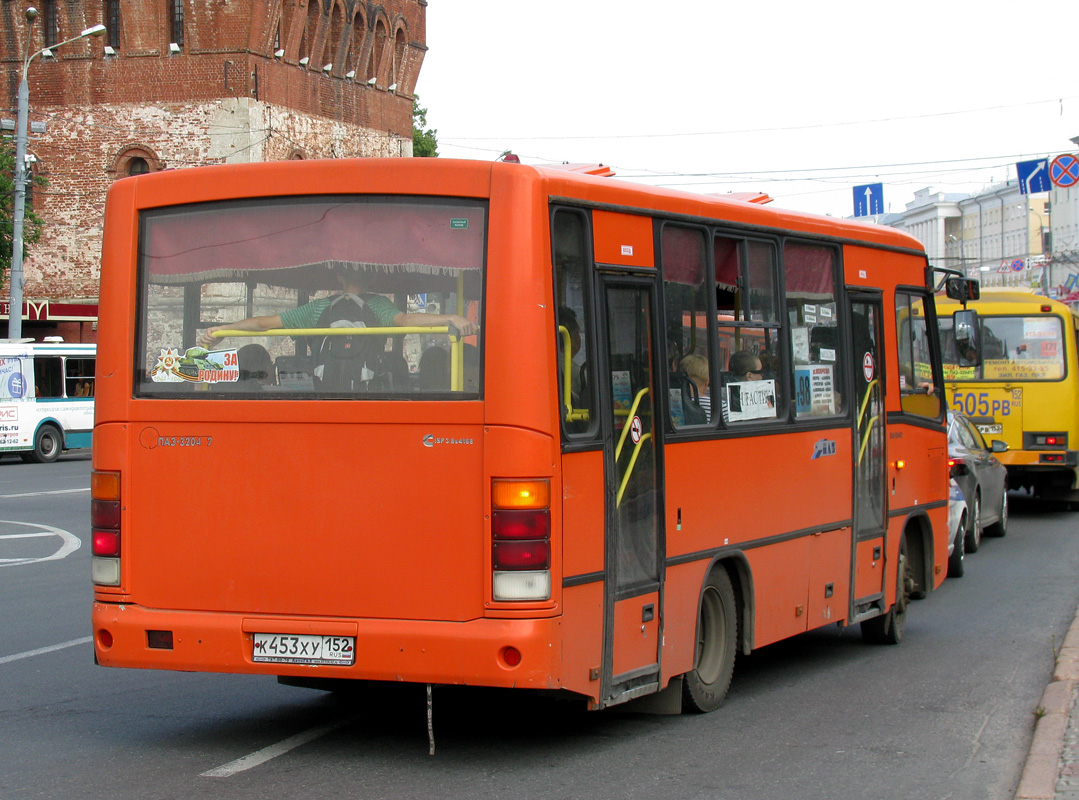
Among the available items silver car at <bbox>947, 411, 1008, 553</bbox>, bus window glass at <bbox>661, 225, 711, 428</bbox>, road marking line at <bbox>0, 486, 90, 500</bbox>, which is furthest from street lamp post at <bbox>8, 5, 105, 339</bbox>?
bus window glass at <bbox>661, 225, 711, 428</bbox>

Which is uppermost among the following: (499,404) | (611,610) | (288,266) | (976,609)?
(288,266)

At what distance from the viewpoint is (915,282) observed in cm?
1050

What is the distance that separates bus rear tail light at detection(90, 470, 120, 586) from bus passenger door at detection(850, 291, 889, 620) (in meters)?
4.75

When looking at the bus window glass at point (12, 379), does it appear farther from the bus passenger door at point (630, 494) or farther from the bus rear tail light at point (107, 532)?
the bus passenger door at point (630, 494)

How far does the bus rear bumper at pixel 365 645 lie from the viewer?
5.81 metres

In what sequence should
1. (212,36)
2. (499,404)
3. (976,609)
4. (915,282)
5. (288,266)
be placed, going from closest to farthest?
(499,404) < (288,266) < (915,282) < (976,609) < (212,36)

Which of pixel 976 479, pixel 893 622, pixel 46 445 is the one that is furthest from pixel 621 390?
pixel 46 445

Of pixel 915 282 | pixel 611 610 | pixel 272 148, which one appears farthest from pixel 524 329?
pixel 272 148

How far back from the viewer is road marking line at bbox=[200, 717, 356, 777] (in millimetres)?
6211

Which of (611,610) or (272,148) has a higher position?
(272,148)

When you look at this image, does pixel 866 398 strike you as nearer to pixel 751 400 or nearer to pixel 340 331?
pixel 751 400

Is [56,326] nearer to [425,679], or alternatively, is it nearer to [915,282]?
[915,282]

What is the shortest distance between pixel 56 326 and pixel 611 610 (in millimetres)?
44841

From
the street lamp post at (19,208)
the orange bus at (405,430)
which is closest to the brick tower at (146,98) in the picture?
the street lamp post at (19,208)
